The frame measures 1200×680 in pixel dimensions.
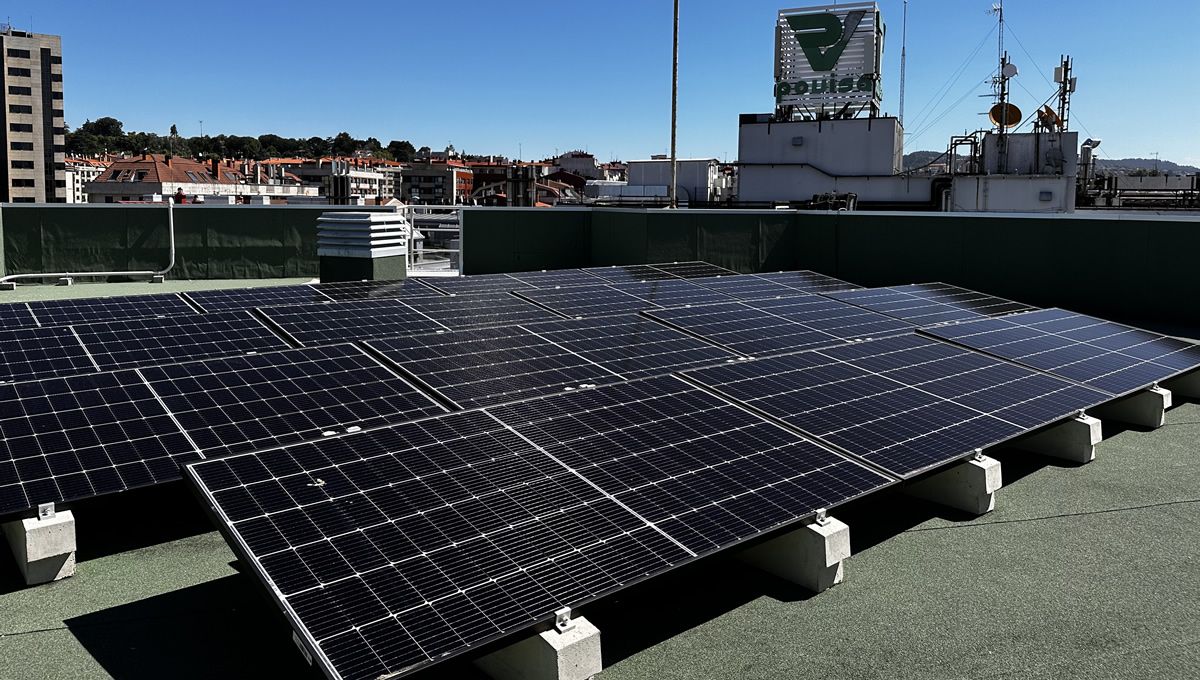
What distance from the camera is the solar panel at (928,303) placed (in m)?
15.9

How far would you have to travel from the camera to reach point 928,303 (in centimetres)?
1719

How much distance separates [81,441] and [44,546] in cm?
119

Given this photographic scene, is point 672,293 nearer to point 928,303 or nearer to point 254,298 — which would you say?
point 928,303

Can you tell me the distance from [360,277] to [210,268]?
1137cm

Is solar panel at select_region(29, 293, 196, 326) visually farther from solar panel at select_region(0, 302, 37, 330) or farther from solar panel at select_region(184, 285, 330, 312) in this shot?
solar panel at select_region(184, 285, 330, 312)

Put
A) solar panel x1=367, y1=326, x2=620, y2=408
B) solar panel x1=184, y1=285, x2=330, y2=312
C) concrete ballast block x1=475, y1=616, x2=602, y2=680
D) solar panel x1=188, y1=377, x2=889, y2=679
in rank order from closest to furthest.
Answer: solar panel x1=188, y1=377, x2=889, y2=679 → concrete ballast block x1=475, y1=616, x2=602, y2=680 → solar panel x1=367, y1=326, x2=620, y2=408 → solar panel x1=184, y1=285, x2=330, y2=312

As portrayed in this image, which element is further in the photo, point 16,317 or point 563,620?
point 16,317

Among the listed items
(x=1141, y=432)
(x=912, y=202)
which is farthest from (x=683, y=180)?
(x=1141, y=432)

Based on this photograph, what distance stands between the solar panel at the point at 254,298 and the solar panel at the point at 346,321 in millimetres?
1217

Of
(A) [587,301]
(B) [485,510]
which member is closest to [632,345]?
(A) [587,301]

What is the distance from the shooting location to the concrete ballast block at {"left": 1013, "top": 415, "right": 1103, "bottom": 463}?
1105 cm

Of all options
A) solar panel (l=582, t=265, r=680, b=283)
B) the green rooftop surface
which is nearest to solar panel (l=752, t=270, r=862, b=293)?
solar panel (l=582, t=265, r=680, b=283)

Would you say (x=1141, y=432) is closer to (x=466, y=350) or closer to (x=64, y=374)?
(x=466, y=350)

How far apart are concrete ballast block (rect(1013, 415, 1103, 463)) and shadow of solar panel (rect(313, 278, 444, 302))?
9598 mm
